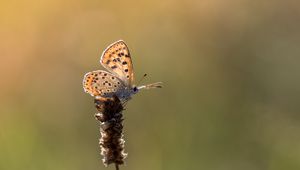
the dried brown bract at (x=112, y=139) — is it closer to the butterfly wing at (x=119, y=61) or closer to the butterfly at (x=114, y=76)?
the butterfly at (x=114, y=76)

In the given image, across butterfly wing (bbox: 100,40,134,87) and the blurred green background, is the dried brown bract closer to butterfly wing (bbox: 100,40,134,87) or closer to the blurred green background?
butterfly wing (bbox: 100,40,134,87)

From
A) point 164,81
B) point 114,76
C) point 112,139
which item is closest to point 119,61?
point 114,76

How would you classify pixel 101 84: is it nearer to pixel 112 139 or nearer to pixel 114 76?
pixel 114 76

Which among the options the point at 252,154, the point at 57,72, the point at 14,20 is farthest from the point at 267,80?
the point at 14,20

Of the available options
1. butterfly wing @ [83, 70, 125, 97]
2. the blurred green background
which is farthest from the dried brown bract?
the blurred green background

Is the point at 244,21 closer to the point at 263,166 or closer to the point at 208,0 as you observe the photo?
the point at 208,0

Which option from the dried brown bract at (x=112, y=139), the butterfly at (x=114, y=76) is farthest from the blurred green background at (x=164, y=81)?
the dried brown bract at (x=112, y=139)
